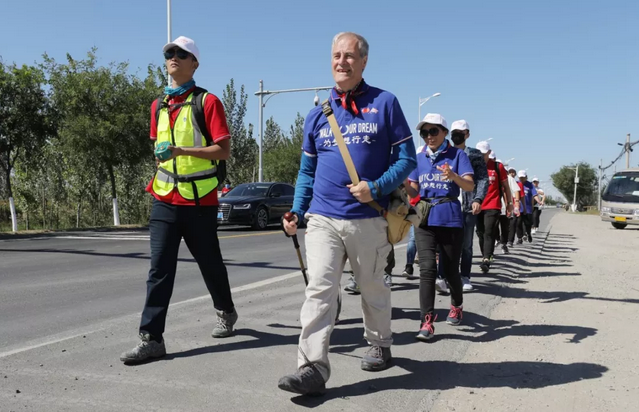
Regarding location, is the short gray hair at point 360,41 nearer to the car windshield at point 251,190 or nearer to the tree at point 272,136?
the car windshield at point 251,190

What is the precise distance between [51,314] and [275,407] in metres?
3.34

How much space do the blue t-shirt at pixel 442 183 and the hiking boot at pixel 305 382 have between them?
2.21m

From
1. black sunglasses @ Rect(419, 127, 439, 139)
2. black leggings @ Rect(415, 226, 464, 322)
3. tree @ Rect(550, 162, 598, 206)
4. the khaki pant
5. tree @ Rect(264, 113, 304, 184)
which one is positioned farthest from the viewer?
tree @ Rect(550, 162, 598, 206)

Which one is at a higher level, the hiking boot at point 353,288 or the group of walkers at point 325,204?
the group of walkers at point 325,204

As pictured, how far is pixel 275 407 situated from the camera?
3215 mm

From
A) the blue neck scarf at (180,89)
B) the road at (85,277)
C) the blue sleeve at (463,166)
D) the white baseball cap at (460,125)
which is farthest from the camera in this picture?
the white baseball cap at (460,125)

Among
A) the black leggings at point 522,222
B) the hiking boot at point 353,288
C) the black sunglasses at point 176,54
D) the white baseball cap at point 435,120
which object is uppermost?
the black sunglasses at point 176,54

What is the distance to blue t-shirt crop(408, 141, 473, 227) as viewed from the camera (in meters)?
5.17

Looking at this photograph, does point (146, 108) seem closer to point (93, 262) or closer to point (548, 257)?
point (93, 262)

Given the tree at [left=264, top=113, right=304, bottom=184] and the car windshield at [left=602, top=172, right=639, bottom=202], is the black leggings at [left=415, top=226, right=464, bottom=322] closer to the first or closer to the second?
the car windshield at [left=602, top=172, right=639, bottom=202]

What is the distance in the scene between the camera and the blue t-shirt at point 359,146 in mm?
3576

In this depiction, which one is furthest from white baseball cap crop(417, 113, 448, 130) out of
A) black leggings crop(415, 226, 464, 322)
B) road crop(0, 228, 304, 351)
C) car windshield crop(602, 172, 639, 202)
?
car windshield crop(602, 172, 639, 202)

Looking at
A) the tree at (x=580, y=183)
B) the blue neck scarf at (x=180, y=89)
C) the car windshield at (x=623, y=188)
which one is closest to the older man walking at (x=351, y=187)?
the blue neck scarf at (x=180, y=89)

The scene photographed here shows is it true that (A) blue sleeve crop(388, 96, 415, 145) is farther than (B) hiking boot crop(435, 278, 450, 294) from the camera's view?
No
